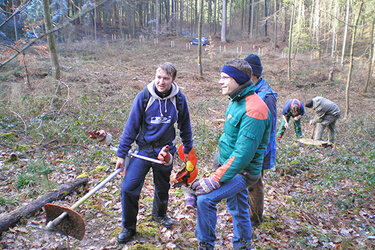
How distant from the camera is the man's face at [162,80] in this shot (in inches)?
127

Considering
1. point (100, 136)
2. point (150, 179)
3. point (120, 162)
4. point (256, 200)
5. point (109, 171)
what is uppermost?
point (100, 136)

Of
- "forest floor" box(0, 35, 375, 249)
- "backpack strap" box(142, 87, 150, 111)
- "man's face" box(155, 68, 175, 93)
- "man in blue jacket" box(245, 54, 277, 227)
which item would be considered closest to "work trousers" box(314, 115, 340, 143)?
"forest floor" box(0, 35, 375, 249)

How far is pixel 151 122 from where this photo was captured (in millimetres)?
3359

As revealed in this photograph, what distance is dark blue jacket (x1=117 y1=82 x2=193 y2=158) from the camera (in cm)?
331

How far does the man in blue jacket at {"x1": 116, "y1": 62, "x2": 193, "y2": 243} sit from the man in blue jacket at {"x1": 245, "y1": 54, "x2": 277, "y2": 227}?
1090mm

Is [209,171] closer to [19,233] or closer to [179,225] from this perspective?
[179,225]

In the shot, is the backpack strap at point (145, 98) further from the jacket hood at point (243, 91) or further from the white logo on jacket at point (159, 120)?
the jacket hood at point (243, 91)

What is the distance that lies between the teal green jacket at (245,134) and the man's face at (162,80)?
92cm

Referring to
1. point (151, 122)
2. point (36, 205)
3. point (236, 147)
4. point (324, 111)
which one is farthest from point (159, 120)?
point (324, 111)

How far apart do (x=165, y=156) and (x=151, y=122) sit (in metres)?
0.51

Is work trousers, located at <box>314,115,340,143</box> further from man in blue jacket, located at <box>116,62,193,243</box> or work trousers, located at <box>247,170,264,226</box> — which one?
man in blue jacket, located at <box>116,62,193,243</box>

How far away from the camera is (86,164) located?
20.1 ft

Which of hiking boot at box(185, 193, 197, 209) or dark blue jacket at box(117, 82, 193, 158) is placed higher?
dark blue jacket at box(117, 82, 193, 158)

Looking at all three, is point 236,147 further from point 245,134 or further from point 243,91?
point 243,91
